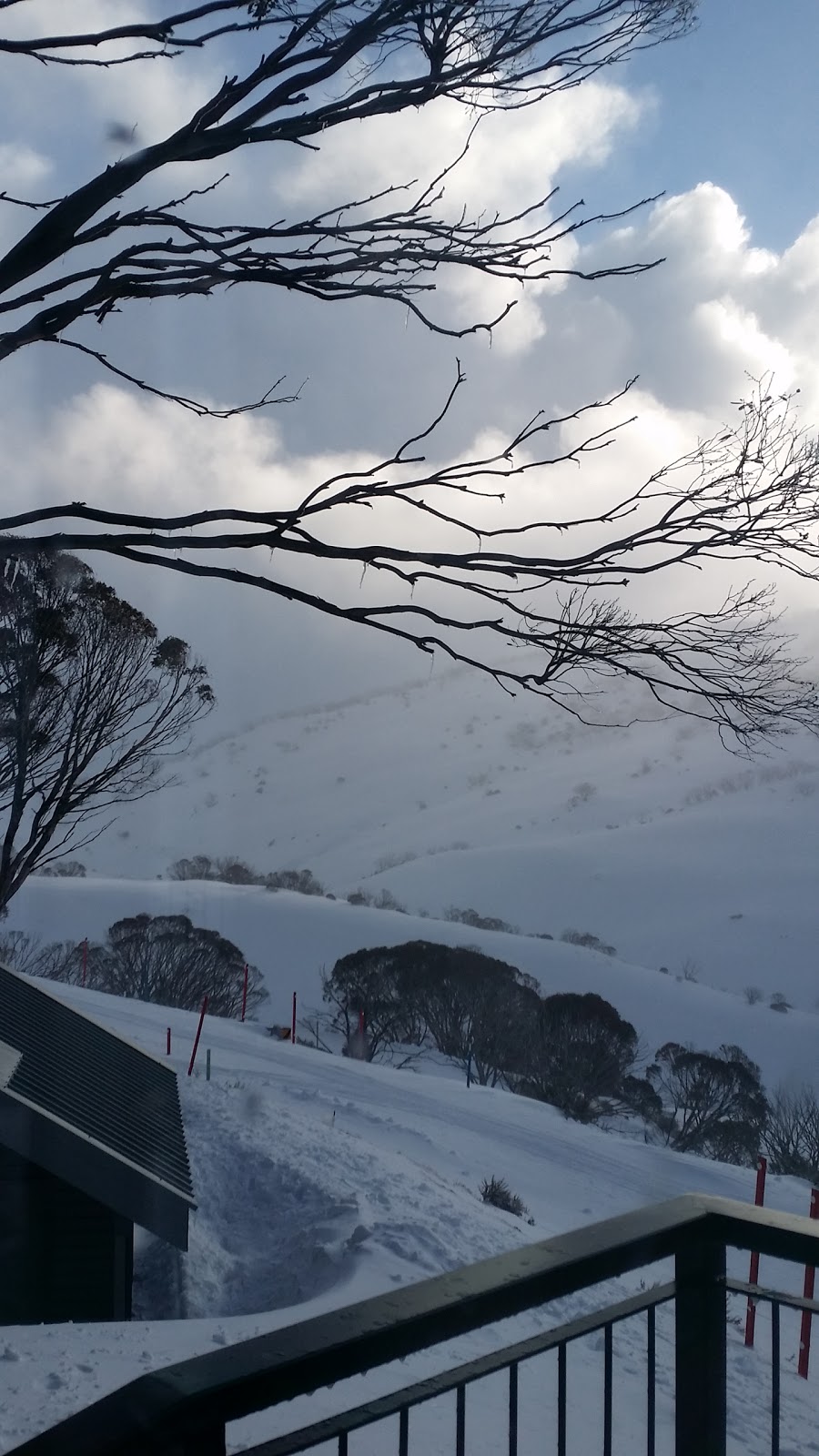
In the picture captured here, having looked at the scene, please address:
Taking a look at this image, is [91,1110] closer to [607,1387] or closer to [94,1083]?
[94,1083]

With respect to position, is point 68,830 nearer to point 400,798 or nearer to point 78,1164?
point 78,1164

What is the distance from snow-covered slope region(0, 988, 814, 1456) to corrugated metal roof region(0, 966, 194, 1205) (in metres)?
1.02

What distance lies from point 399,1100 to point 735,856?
38883 millimetres

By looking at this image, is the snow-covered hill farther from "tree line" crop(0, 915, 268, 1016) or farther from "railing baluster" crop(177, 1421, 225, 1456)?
"railing baluster" crop(177, 1421, 225, 1456)

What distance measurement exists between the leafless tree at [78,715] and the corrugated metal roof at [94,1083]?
54.2 inches

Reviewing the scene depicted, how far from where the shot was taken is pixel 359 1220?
356 inches

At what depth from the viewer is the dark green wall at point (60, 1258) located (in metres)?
7.72

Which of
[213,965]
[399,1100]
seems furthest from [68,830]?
[213,965]

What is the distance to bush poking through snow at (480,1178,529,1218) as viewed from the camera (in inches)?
448

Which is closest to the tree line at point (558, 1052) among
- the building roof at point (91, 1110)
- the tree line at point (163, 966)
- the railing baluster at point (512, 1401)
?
the tree line at point (163, 966)

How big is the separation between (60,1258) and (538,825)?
62.3 metres

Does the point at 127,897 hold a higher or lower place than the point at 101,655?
lower

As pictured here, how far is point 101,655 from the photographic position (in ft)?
34.5

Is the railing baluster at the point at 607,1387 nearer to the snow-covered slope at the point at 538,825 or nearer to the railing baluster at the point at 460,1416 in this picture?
the railing baluster at the point at 460,1416
